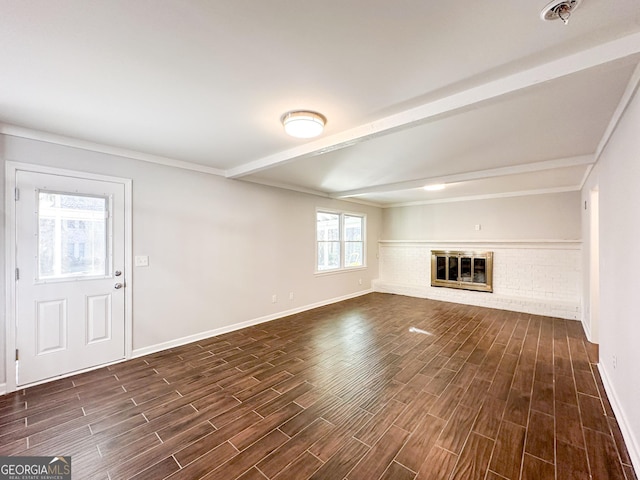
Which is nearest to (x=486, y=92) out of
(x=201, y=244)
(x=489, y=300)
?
(x=201, y=244)

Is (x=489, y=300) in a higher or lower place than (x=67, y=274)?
lower

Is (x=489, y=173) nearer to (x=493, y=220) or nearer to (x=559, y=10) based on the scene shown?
(x=493, y=220)

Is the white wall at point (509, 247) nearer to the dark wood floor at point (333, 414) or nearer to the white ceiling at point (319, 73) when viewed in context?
the dark wood floor at point (333, 414)

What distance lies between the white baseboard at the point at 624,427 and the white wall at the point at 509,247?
3090mm

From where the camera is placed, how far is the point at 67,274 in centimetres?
289

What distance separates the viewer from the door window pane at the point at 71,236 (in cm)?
277

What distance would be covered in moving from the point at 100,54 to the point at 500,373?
4275mm

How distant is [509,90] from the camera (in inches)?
69.7

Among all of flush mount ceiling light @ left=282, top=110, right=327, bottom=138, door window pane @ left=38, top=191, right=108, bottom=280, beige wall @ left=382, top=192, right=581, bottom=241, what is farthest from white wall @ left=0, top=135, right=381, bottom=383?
beige wall @ left=382, top=192, right=581, bottom=241

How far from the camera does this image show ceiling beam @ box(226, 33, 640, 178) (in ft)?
4.86

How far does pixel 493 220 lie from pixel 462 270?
1309 mm

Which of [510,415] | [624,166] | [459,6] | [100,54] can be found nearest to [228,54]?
[100,54]

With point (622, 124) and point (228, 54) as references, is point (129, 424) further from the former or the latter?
point (622, 124)

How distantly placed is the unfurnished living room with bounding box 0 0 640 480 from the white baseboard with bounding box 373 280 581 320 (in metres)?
0.07
